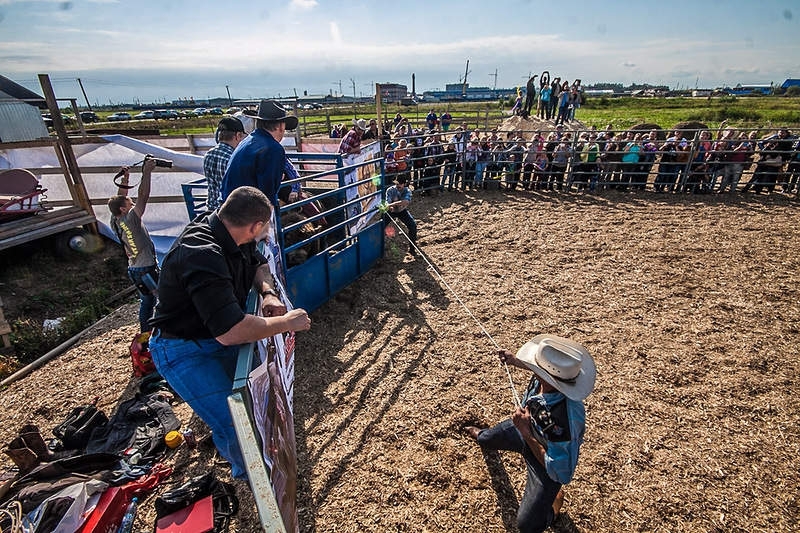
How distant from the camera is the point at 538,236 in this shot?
839cm

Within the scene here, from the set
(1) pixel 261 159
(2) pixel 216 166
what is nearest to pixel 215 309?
(1) pixel 261 159

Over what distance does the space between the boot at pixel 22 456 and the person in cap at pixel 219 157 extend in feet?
8.82

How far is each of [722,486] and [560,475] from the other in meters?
1.80

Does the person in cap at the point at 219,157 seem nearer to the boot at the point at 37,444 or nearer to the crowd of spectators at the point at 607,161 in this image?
the boot at the point at 37,444

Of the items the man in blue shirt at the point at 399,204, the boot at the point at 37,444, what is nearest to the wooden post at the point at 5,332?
the boot at the point at 37,444

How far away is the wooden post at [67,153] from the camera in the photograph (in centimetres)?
669

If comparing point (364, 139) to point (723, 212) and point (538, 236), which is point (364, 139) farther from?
point (723, 212)

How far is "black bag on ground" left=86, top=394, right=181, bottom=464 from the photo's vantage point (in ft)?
11.3

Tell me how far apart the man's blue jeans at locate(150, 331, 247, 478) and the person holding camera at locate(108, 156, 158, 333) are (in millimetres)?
2256

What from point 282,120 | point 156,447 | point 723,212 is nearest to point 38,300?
point 156,447

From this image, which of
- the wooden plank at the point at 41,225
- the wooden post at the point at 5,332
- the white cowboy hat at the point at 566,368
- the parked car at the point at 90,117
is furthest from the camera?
the parked car at the point at 90,117

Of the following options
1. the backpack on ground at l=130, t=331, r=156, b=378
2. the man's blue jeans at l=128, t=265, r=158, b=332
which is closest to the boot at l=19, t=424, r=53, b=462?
the backpack on ground at l=130, t=331, r=156, b=378

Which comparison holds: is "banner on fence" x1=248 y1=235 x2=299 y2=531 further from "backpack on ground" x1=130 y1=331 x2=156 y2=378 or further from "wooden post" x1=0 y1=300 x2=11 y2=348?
"wooden post" x1=0 y1=300 x2=11 y2=348

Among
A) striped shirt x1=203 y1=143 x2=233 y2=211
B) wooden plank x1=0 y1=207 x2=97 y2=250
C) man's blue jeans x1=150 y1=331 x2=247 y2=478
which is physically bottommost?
wooden plank x1=0 y1=207 x2=97 y2=250
